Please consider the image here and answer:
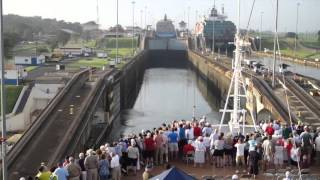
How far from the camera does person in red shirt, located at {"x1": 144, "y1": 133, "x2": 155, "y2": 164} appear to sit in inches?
640

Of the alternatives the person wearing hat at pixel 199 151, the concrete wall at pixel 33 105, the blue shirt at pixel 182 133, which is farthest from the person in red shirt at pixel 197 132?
the concrete wall at pixel 33 105

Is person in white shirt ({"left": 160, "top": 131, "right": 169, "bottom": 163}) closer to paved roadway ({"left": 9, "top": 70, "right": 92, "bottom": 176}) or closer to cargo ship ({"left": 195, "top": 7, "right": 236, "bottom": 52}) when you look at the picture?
paved roadway ({"left": 9, "top": 70, "right": 92, "bottom": 176})

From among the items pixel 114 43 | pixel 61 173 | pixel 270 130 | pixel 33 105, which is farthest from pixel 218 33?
pixel 61 173

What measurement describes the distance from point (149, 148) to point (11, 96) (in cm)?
2411

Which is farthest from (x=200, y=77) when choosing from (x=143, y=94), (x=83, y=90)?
(x=83, y=90)

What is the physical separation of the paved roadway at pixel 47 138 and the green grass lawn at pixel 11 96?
4.18 m

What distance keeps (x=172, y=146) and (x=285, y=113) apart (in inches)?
665

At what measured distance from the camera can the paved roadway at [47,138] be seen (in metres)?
19.7

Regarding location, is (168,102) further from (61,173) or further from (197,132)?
(61,173)

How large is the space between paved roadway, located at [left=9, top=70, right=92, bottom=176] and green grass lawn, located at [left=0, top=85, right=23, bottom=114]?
164 inches

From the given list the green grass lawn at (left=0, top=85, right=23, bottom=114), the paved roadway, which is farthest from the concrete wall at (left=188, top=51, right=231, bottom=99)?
the paved roadway

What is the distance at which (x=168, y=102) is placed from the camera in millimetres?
60969

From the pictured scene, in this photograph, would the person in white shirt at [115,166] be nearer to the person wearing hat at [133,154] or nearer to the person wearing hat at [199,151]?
the person wearing hat at [133,154]

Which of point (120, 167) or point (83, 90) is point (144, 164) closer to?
point (120, 167)
